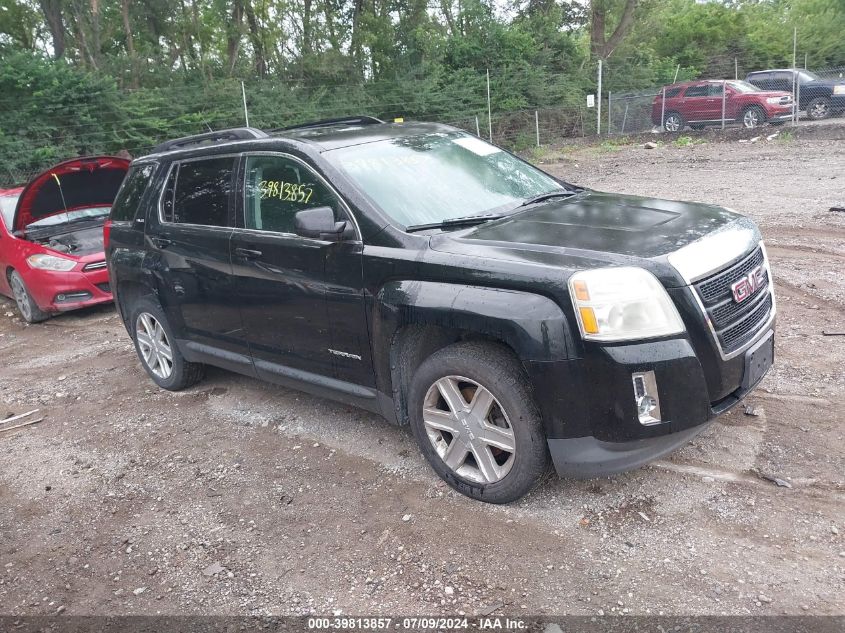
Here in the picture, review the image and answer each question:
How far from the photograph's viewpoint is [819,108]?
785 inches

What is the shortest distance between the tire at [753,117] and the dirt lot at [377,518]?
16.3 m

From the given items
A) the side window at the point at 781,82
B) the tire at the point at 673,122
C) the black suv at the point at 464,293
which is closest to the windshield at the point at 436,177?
the black suv at the point at 464,293

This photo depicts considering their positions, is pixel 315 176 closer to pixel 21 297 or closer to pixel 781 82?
pixel 21 297

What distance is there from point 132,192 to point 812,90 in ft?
67.1

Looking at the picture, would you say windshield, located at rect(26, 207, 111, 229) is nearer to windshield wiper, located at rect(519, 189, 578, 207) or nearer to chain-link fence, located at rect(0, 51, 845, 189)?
chain-link fence, located at rect(0, 51, 845, 189)

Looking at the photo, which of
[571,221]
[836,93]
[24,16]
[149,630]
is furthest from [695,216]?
[24,16]

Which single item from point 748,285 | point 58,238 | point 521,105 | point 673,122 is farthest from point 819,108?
point 58,238

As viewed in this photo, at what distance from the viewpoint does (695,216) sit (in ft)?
12.3

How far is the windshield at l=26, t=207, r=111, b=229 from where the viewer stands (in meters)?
8.69

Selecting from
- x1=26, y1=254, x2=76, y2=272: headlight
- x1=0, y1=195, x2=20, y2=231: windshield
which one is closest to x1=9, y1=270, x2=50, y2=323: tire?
x1=26, y1=254, x2=76, y2=272: headlight

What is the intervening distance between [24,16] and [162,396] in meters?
21.5

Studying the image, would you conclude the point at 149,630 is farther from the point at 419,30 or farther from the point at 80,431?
the point at 419,30

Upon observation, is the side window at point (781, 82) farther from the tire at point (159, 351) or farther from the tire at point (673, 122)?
the tire at point (159, 351)

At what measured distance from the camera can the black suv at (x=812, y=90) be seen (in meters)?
19.6
